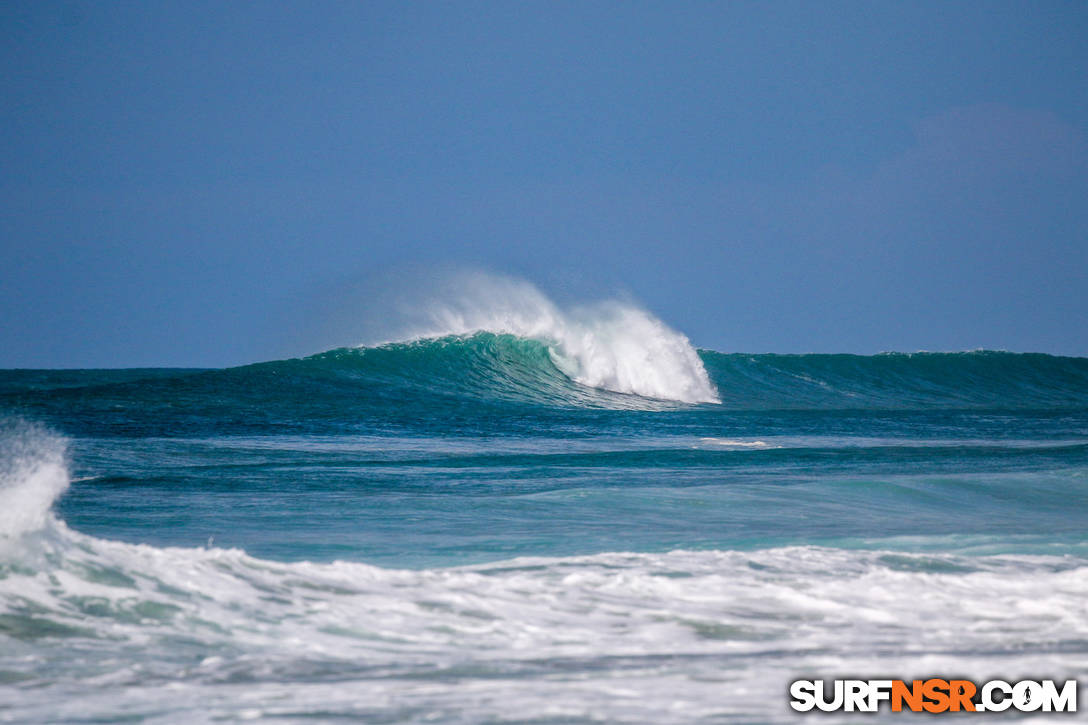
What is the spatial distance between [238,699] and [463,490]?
4679mm

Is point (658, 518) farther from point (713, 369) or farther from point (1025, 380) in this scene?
point (1025, 380)

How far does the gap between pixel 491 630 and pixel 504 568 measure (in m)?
1.02

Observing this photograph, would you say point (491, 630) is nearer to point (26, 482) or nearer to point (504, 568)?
point (504, 568)

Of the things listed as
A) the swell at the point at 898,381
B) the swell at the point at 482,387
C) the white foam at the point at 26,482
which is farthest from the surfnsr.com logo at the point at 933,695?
the swell at the point at 898,381

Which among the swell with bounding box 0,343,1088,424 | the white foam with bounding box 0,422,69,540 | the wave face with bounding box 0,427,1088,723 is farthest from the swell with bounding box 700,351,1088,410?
the wave face with bounding box 0,427,1088,723

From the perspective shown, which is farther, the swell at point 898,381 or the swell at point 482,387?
the swell at point 898,381

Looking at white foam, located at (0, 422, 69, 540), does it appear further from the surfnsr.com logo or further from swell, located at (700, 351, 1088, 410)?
swell, located at (700, 351, 1088, 410)

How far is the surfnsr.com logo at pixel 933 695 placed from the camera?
275 cm

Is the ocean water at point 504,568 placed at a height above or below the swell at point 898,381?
below

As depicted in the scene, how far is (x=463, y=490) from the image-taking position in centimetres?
754

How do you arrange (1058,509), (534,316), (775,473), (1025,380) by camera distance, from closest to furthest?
(1058,509)
(775,473)
(534,316)
(1025,380)

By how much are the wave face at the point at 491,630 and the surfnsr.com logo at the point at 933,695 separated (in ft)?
0.29

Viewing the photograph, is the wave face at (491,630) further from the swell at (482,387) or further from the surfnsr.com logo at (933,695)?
the swell at (482,387)

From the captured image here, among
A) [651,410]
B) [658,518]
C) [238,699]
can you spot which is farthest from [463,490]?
[651,410]
